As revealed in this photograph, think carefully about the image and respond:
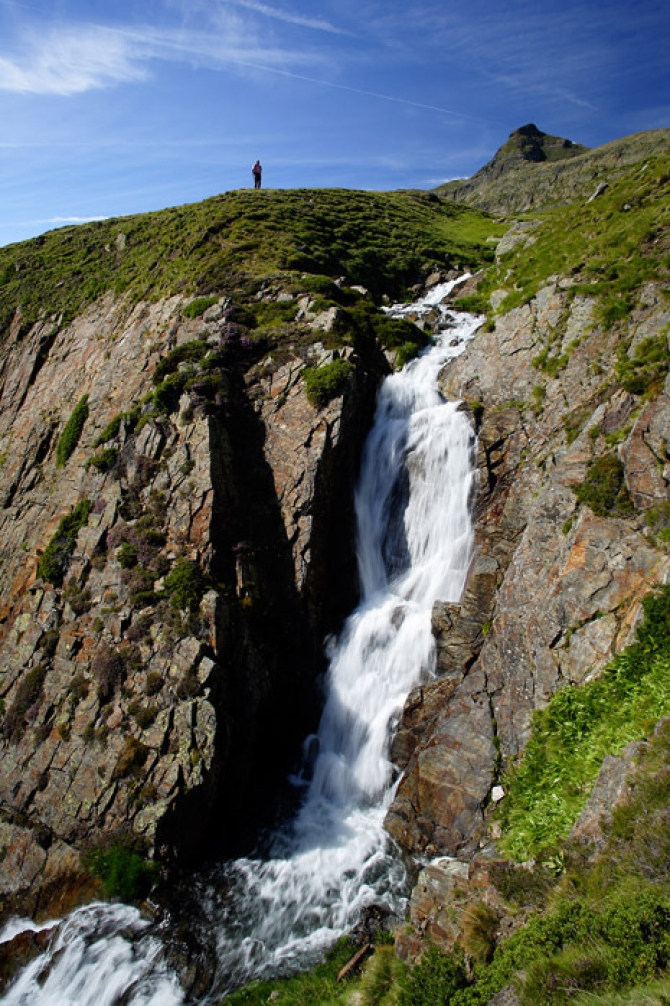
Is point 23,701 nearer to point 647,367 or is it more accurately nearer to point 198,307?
point 198,307

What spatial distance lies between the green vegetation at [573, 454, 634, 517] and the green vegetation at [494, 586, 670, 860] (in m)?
3.80

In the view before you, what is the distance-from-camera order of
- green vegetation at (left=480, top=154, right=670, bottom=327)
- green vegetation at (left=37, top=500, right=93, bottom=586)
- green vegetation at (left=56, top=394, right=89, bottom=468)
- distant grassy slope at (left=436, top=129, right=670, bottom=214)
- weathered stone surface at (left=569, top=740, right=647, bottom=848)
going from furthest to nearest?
distant grassy slope at (left=436, top=129, right=670, bottom=214), green vegetation at (left=56, top=394, right=89, bottom=468), green vegetation at (left=37, top=500, right=93, bottom=586), green vegetation at (left=480, top=154, right=670, bottom=327), weathered stone surface at (left=569, top=740, right=647, bottom=848)

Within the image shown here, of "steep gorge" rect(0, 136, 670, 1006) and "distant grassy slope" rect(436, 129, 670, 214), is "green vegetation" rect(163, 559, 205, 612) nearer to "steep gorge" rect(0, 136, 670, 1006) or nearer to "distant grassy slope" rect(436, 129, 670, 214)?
"steep gorge" rect(0, 136, 670, 1006)

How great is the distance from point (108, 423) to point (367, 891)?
25.9m

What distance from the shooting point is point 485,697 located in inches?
656

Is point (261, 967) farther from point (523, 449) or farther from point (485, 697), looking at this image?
point (523, 449)

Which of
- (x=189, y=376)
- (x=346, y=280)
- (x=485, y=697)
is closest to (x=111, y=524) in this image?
(x=189, y=376)

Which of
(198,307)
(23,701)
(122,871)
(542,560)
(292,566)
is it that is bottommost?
(122,871)

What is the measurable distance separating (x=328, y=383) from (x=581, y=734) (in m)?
18.6

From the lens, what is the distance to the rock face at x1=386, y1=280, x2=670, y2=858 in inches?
588

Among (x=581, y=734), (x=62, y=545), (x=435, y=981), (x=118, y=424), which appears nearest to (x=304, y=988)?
(x=435, y=981)

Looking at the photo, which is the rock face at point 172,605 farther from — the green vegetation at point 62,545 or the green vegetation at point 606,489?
the green vegetation at point 606,489

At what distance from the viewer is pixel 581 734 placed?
1322cm

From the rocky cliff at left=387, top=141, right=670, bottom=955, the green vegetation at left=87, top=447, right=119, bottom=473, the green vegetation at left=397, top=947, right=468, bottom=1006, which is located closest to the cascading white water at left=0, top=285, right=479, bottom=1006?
the rocky cliff at left=387, top=141, right=670, bottom=955
